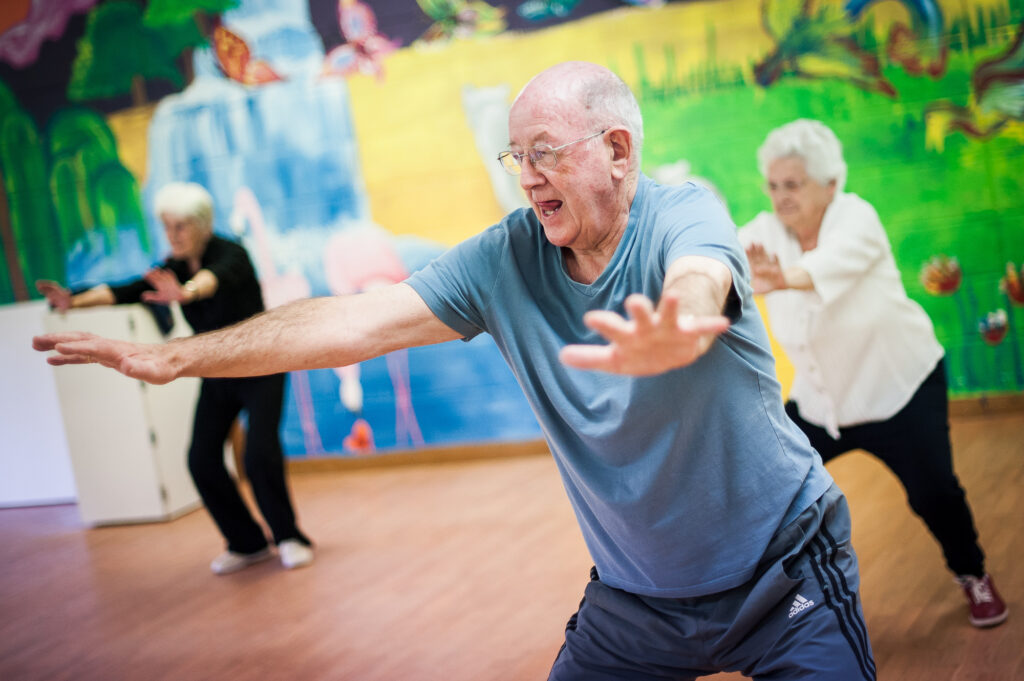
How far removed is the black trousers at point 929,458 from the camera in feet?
8.44

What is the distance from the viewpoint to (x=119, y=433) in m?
5.14

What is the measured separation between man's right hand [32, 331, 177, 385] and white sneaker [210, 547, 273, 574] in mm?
2659

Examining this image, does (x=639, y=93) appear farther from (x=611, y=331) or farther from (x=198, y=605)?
(x=611, y=331)

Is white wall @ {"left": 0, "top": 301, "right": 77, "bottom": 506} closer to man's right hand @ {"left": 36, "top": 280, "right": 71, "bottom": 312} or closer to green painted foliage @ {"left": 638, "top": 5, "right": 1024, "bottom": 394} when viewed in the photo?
man's right hand @ {"left": 36, "top": 280, "right": 71, "bottom": 312}

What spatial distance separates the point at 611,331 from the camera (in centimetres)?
114

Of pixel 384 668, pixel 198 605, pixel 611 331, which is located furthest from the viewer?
pixel 198 605

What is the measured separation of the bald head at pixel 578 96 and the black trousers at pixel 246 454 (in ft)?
8.68

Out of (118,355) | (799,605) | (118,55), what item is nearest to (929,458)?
(799,605)

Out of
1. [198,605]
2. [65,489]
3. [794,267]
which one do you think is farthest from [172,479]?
[794,267]

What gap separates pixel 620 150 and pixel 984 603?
1.79 meters

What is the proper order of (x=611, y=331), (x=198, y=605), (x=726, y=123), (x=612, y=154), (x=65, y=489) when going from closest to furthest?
(x=611, y=331) → (x=612, y=154) → (x=198, y=605) → (x=726, y=123) → (x=65, y=489)

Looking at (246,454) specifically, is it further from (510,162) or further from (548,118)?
(548,118)

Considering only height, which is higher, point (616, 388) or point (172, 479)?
point (616, 388)

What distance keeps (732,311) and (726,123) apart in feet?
12.9
